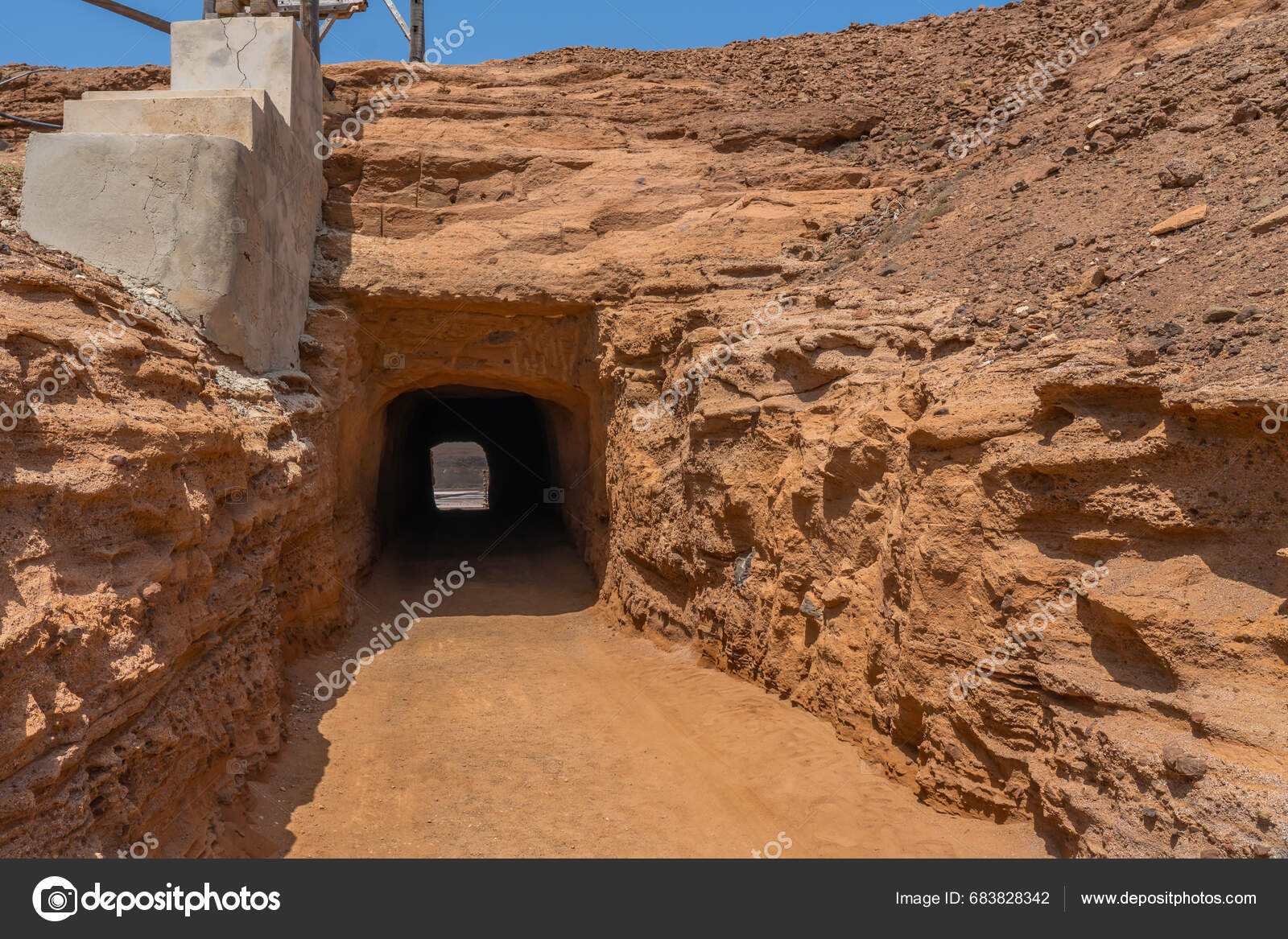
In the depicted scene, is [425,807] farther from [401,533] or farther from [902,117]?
[902,117]

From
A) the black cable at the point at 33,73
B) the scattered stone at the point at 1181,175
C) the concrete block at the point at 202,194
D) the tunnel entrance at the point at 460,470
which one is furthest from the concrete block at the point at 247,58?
the tunnel entrance at the point at 460,470

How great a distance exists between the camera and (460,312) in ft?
29.6

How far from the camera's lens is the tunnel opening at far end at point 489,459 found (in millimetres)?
12062

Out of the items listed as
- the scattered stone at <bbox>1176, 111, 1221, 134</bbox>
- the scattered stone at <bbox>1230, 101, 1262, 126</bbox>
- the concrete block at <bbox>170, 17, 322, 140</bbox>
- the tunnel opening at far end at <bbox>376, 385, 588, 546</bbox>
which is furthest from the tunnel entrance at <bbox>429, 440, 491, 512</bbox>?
the scattered stone at <bbox>1230, 101, 1262, 126</bbox>

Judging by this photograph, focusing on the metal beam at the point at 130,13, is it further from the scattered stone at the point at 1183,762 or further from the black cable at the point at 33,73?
the scattered stone at the point at 1183,762

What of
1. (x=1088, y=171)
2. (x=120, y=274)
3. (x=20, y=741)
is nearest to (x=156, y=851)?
(x=20, y=741)

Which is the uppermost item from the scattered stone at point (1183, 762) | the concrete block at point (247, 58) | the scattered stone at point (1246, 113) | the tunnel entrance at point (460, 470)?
the concrete block at point (247, 58)

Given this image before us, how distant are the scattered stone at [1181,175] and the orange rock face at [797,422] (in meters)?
0.16

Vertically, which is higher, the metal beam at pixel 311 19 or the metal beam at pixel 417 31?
the metal beam at pixel 417 31

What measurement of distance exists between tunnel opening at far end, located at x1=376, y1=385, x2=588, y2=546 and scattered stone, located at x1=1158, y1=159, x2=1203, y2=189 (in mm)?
6763

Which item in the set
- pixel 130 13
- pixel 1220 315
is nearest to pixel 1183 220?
pixel 1220 315

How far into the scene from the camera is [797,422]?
668 cm

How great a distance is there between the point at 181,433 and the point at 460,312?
15.1ft

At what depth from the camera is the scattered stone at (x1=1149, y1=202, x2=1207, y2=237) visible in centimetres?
571
